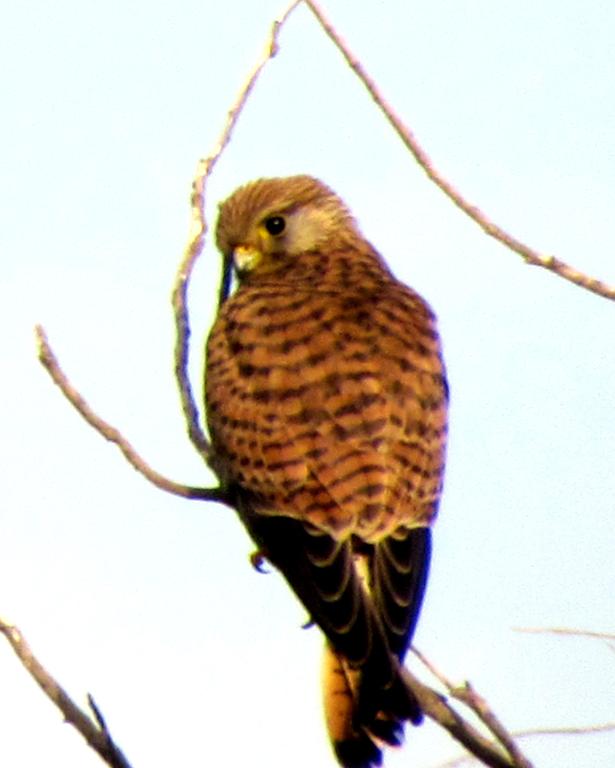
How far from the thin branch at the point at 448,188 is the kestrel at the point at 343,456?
854 millimetres

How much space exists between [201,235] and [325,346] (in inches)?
21.8

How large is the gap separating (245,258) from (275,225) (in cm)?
20

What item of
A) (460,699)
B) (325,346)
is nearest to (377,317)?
(325,346)

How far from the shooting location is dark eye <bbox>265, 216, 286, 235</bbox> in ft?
16.1

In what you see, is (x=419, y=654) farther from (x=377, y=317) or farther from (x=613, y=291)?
Answer: (x=377, y=317)

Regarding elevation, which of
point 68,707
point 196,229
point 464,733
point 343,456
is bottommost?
point 464,733

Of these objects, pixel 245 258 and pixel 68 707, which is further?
pixel 245 258

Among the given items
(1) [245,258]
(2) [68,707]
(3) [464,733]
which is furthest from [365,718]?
(1) [245,258]

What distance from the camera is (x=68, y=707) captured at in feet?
8.06

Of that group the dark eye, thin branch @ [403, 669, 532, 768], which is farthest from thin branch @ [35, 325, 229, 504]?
the dark eye

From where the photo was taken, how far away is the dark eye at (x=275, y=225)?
4918 millimetres

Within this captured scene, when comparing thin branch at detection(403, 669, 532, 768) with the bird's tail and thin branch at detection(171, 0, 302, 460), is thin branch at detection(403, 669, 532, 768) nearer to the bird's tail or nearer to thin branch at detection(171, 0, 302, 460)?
the bird's tail

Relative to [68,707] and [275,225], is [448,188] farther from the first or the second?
[275,225]

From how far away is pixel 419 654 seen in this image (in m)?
3.09
